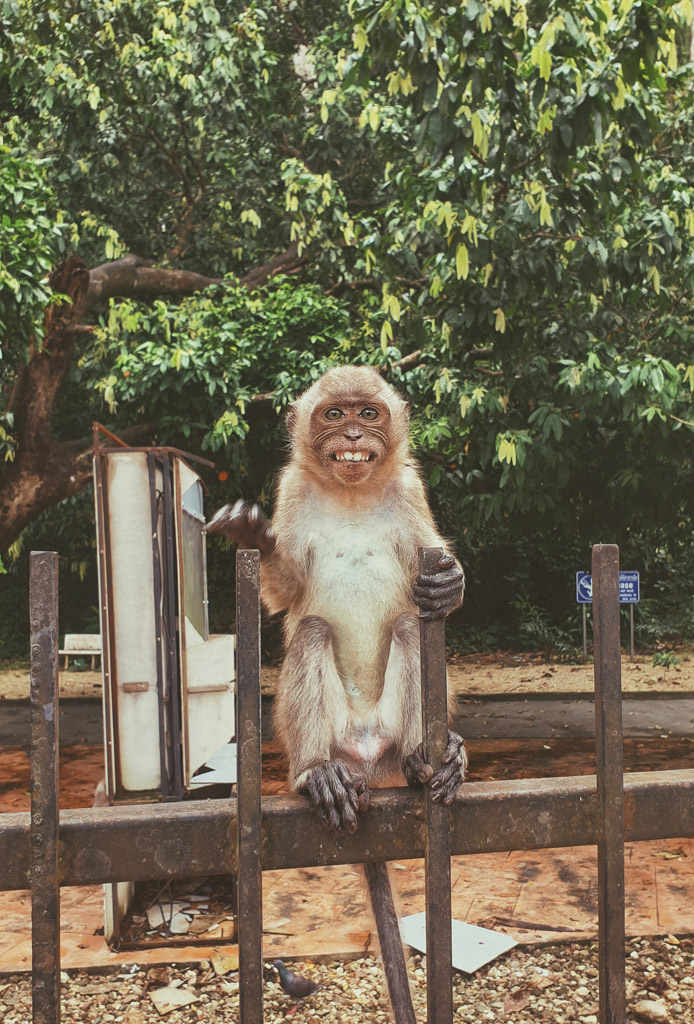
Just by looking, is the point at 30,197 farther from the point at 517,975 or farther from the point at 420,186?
the point at 517,975

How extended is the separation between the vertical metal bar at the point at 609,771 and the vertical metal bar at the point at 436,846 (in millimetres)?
266

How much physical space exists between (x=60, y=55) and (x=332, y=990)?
707cm

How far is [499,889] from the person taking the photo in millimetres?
4465

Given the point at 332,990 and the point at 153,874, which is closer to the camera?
the point at 153,874

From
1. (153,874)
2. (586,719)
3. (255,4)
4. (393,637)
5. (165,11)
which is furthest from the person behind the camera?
(586,719)

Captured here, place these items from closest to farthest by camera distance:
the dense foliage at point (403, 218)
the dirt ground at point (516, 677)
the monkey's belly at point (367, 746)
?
the monkey's belly at point (367, 746) < the dense foliage at point (403, 218) < the dirt ground at point (516, 677)

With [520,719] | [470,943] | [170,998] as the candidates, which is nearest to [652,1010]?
[470,943]

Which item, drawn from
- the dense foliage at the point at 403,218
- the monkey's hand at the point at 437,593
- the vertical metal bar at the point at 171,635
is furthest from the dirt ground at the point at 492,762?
the monkey's hand at the point at 437,593

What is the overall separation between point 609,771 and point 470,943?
100 inches

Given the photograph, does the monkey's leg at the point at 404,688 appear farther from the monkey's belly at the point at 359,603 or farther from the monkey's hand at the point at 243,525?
the monkey's hand at the point at 243,525

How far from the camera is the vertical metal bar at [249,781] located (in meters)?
1.40

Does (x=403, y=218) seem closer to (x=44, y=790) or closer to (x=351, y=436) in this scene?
(x=351, y=436)

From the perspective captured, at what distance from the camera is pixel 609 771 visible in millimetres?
1545

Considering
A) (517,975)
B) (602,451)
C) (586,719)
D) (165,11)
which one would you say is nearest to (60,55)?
(165,11)
